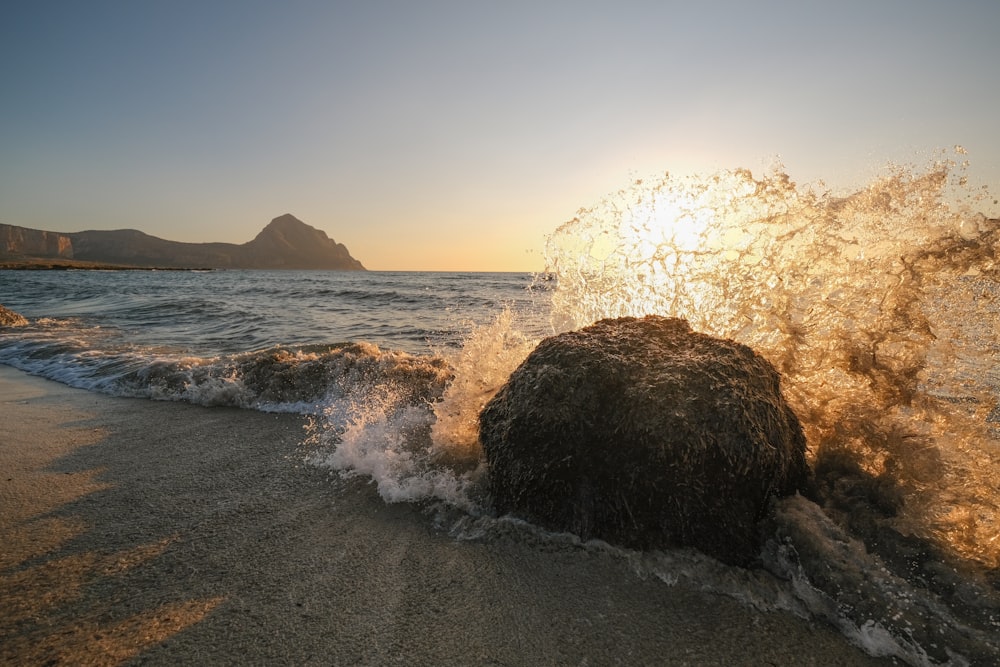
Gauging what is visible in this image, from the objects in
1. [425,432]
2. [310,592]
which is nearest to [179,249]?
[425,432]

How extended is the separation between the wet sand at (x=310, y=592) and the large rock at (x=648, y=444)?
257 millimetres

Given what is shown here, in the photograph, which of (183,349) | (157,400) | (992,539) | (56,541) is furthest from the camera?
(183,349)

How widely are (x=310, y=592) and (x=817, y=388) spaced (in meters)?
3.44

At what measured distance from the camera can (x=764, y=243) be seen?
12.6ft

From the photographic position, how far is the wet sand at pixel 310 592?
1736 millimetres

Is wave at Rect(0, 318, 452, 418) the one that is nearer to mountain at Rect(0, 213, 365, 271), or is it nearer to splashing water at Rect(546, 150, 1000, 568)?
splashing water at Rect(546, 150, 1000, 568)

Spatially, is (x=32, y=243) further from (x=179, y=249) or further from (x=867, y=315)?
(x=867, y=315)

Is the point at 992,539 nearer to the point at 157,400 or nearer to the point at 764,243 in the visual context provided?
the point at 764,243

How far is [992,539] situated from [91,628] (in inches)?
152

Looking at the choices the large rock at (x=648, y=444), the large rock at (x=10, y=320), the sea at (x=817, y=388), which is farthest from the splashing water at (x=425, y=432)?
the large rock at (x=10, y=320)

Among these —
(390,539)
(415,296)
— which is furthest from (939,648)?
(415,296)

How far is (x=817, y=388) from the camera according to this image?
3.39 metres

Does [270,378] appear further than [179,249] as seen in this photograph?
No

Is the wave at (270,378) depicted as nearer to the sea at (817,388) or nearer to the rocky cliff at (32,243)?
the sea at (817,388)
